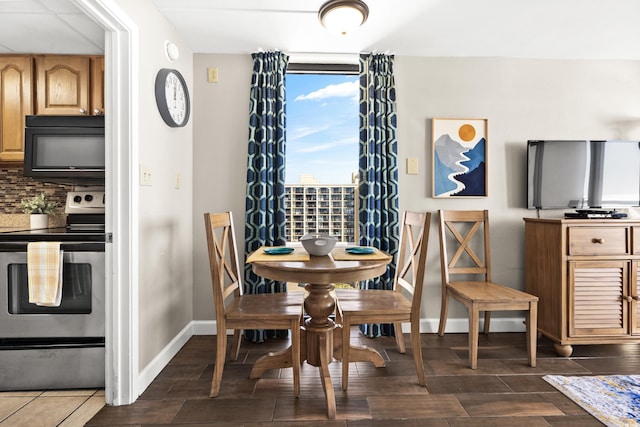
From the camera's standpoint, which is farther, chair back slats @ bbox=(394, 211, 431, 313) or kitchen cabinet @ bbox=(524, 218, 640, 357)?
kitchen cabinet @ bbox=(524, 218, 640, 357)

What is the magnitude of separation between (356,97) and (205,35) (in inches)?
53.2

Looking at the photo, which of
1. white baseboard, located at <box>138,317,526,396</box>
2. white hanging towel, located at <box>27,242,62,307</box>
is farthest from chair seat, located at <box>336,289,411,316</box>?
white hanging towel, located at <box>27,242,62,307</box>

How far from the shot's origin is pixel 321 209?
312cm

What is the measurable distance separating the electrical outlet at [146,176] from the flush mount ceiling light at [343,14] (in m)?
1.43

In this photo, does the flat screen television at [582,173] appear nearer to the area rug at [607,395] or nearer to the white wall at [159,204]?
the area rug at [607,395]

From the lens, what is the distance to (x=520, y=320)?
2.92m

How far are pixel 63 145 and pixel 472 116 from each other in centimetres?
316

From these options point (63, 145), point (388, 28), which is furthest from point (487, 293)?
point (63, 145)

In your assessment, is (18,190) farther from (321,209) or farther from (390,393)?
(390,393)

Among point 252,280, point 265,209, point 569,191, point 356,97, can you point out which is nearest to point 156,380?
point 252,280

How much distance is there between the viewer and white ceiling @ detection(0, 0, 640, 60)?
218 cm

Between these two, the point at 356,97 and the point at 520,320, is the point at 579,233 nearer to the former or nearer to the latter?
the point at 520,320

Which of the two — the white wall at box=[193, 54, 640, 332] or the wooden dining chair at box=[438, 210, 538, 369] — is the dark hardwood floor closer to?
the wooden dining chair at box=[438, 210, 538, 369]

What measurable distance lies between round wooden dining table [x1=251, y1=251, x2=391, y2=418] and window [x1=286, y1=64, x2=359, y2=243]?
3.77 ft
